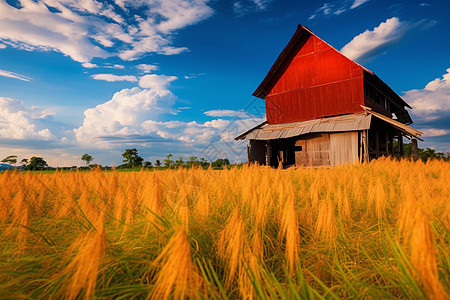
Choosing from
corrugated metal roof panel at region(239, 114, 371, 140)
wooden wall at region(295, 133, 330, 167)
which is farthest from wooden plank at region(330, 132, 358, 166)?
corrugated metal roof panel at region(239, 114, 371, 140)

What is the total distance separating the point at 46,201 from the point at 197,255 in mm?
2978

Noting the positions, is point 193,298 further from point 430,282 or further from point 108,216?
point 108,216

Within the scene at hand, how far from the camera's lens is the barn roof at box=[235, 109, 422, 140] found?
12336 millimetres

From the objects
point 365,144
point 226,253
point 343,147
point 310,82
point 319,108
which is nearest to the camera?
point 226,253

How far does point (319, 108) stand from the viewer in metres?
15.5

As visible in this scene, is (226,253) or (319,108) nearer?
(226,253)

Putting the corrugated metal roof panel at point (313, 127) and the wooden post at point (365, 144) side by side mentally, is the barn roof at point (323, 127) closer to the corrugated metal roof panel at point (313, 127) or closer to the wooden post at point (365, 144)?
the corrugated metal roof panel at point (313, 127)

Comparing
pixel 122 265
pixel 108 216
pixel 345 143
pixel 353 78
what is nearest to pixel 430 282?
pixel 122 265

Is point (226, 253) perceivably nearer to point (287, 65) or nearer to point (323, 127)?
point (323, 127)

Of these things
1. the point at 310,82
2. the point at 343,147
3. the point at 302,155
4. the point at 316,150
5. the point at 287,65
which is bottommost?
the point at 302,155

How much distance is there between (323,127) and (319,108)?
190 cm

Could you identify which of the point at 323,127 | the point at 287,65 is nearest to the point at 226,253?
the point at 323,127

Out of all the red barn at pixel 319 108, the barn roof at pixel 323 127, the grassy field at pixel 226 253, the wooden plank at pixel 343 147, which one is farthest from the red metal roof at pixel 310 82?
the grassy field at pixel 226 253

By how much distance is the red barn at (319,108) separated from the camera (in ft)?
45.3
